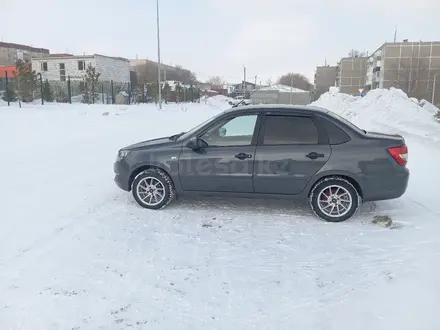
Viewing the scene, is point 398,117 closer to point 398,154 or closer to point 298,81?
point 398,154

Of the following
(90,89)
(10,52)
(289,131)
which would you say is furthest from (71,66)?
(289,131)

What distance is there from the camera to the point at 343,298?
3086 millimetres

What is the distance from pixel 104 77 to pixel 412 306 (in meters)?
53.2

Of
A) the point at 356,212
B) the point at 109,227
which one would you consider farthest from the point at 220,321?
the point at 356,212

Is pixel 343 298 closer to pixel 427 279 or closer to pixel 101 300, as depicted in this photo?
pixel 427 279

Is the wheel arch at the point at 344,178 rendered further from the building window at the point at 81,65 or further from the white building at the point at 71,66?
the building window at the point at 81,65

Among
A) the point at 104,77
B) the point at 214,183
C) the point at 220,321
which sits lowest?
the point at 220,321

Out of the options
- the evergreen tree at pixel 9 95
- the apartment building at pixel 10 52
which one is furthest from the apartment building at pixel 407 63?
the apartment building at pixel 10 52

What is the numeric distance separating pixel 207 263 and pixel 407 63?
7761 cm

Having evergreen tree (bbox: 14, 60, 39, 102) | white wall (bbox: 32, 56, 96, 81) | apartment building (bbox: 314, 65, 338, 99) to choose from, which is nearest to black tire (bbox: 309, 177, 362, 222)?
evergreen tree (bbox: 14, 60, 39, 102)

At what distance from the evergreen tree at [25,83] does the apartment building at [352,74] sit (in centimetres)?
8020

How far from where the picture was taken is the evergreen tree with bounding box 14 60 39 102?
21.7 m

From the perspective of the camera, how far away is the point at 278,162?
4836 millimetres

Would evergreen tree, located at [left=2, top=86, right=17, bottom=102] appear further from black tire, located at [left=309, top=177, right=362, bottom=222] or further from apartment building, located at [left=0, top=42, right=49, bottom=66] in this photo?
apartment building, located at [left=0, top=42, right=49, bottom=66]
